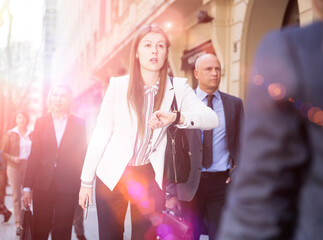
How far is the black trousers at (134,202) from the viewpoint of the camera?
2.88m

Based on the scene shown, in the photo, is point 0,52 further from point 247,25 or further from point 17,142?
point 247,25

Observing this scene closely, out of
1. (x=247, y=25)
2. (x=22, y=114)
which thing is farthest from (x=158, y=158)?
(x=22, y=114)

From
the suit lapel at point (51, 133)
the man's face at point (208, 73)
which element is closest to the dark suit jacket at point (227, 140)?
the man's face at point (208, 73)

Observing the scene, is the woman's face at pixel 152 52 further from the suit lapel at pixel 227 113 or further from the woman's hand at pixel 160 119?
the suit lapel at pixel 227 113

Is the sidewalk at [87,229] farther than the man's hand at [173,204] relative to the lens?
Yes

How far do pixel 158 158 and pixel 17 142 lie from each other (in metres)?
6.37

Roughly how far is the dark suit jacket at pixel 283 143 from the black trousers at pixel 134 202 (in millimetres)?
1867

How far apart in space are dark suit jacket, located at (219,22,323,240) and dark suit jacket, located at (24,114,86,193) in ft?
11.9

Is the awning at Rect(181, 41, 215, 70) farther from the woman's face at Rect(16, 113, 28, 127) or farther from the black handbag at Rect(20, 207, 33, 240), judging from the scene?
the black handbag at Rect(20, 207, 33, 240)

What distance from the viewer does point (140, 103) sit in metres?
2.93

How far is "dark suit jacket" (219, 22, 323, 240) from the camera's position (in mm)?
1000


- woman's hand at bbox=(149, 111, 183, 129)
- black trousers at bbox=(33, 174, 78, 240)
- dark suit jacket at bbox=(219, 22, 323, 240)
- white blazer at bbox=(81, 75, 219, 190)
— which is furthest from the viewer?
black trousers at bbox=(33, 174, 78, 240)

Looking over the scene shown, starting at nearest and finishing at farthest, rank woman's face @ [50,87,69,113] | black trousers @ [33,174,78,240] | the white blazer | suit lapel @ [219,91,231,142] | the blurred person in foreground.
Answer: the white blazer, suit lapel @ [219,91,231,142], black trousers @ [33,174,78,240], woman's face @ [50,87,69,113], the blurred person in foreground

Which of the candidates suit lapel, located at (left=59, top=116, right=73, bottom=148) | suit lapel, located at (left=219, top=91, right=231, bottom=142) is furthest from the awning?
suit lapel, located at (left=219, top=91, right=231, bottom=142)
